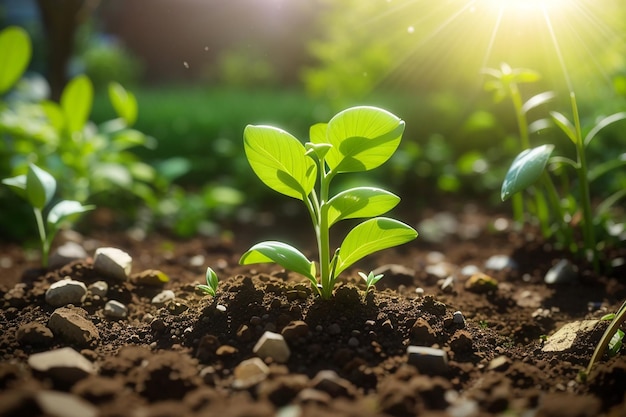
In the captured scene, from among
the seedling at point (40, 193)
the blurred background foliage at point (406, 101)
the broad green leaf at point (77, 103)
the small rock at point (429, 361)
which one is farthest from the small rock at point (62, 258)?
the small rock at point (429, 361)

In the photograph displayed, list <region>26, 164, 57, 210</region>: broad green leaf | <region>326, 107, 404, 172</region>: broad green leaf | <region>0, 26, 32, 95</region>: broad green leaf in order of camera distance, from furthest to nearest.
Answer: <region>0, 26, 32, 95</region>: broad green leaf < <region>26, 164, 57, 210</region>: broad green leaf < <region>326, 107, 404, 172</region>: broad green leaf

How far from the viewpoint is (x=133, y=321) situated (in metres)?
1.79

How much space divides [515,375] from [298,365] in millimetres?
498

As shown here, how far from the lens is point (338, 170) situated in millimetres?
1600

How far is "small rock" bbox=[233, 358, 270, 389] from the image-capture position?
1.29 metres

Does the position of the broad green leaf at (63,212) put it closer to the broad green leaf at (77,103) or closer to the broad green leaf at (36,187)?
the broad green leaf at (36,187)

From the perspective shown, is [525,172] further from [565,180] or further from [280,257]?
[565,180]

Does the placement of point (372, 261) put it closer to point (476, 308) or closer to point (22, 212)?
point (476, 308)

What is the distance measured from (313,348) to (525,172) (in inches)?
30.2

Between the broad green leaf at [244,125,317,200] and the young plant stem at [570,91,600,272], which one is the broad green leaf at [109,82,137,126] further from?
the young plant stem at [570,91,600,272]

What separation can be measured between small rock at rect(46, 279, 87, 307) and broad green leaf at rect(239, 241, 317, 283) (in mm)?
610

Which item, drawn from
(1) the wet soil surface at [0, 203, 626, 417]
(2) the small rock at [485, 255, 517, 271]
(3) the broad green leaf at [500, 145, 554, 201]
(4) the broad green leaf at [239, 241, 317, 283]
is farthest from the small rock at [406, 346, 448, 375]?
(2) the small rock at [485, 255, 517, 271]

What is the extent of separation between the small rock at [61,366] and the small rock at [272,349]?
14.8 inches

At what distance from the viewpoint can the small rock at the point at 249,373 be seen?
4.24 feet
